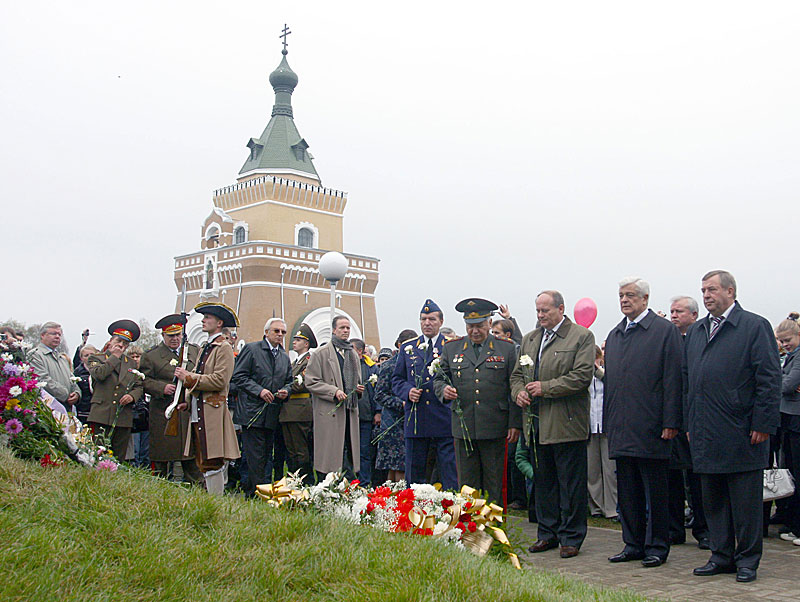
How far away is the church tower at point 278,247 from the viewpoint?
45.7m

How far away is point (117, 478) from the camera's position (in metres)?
5.29

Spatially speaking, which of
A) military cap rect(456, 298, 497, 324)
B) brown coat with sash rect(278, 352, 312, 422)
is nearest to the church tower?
brown coat with sash rect(278, 352, 312, 422)

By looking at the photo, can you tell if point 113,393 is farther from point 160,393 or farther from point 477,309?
point 477,309

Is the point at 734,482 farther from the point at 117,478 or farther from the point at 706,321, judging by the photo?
the point at 117,478

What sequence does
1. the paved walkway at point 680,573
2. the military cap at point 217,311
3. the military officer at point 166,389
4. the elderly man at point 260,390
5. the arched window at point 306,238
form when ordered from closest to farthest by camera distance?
the paved walkway at point 680,573
the military cap at point 217,311
the military officer at point 166,389
the elderly man at point 260,390
the arched window at point 306,238

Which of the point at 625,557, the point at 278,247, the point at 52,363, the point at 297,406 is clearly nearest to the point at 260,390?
the point at 297,406

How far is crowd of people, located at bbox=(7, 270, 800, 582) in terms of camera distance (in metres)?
5.91

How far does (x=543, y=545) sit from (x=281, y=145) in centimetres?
4645

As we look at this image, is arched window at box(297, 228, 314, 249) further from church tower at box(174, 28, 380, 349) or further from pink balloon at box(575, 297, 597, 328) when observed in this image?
pink balloon at box(575, 297, 597, 328)

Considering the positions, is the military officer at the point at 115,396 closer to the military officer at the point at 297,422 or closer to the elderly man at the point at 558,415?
the military officer at the point at 297,422

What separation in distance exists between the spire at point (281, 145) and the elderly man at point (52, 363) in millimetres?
40944

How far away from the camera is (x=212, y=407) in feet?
25.3

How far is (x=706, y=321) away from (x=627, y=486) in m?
1.54

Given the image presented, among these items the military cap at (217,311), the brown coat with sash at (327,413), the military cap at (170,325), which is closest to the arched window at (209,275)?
the military cap at (170,325)
